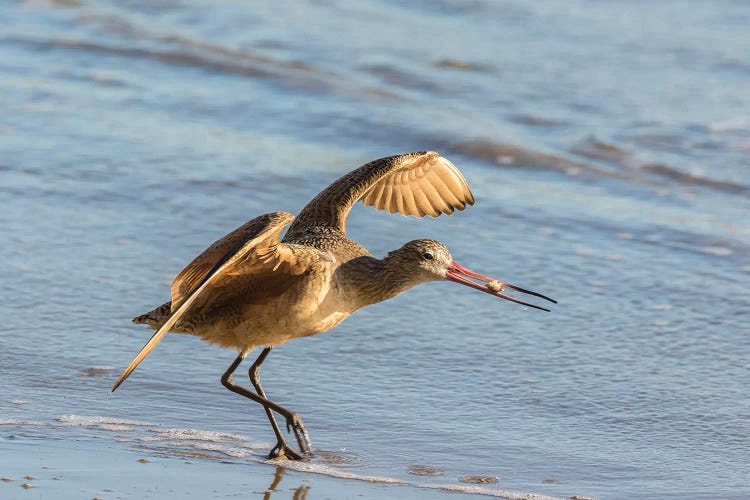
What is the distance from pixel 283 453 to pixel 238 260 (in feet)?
2.61

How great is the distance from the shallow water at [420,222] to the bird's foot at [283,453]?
113 millimetres

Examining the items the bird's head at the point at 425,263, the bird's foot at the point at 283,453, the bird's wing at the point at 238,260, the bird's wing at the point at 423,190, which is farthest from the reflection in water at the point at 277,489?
the bird's wing at the point at 423,190

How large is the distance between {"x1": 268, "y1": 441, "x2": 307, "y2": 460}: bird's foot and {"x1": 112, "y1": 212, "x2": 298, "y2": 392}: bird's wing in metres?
0.68

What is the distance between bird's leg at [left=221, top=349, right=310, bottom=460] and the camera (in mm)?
5289

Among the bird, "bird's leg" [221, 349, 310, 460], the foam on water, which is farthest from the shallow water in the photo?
the bird

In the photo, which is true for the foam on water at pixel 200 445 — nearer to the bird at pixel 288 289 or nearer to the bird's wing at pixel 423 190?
the bird at pixel 288 289

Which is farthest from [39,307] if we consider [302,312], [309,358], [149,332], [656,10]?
[656,10]

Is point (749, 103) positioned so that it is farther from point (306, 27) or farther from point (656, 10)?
point (306, 27)

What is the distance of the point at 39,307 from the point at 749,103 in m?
6.50

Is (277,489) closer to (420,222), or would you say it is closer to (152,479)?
(152,479)

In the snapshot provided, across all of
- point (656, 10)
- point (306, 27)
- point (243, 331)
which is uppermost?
point (656, 10)

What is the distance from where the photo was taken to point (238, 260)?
5070 millimetres

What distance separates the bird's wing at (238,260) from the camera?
15.8 ft

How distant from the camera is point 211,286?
213 inches
